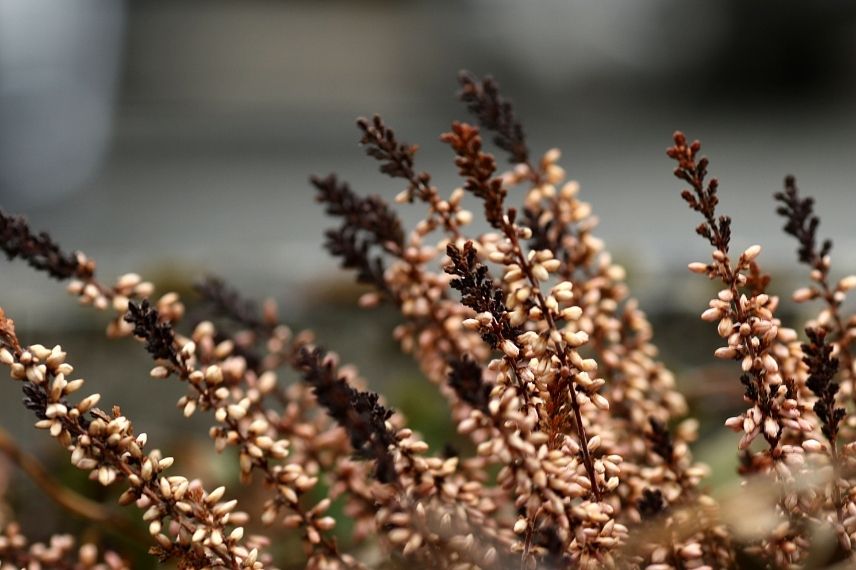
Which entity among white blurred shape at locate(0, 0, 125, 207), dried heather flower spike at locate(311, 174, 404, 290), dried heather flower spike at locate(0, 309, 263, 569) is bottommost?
dried heather flower spike at locate(0, 309, 263, 569)

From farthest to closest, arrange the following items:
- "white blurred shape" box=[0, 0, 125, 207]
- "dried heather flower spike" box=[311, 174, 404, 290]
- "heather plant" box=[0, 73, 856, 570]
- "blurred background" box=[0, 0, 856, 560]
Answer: "white blurred shape" box=[0, 0, 125, 207] < "blurred background" box=[0, 0, 856, 560] < "dried heather flower spike" box=[311, 174, 404, 290] < "heather plant" box=[0, 73, 856, 570]

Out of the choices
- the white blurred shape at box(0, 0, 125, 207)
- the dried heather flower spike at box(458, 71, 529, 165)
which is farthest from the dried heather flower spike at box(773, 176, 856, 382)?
the white blurred shape at box(0, 0, 125, 207)

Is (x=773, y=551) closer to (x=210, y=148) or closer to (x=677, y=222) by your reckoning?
(x=677, y=222)

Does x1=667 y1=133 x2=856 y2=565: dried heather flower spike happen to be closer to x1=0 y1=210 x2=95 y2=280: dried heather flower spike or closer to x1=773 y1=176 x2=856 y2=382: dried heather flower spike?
x1=773 y1=176 x2=856 y2=382: dried heather flower spike

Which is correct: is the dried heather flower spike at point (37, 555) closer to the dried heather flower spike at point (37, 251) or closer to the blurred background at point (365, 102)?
the dried heather flower spike at point (37, 251)

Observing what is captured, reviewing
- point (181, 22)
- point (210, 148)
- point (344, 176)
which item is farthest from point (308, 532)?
point (181, 22)

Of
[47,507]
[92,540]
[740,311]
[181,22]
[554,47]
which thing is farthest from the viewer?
[181,22]
